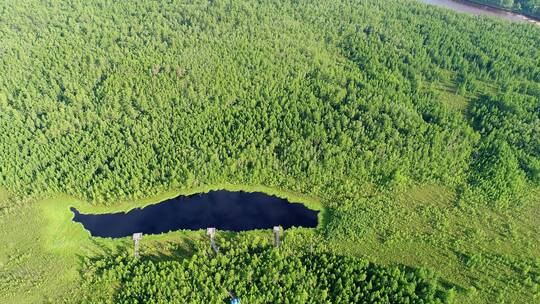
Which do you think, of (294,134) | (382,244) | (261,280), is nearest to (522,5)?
(294,134)

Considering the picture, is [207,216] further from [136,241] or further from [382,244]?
[382,244]

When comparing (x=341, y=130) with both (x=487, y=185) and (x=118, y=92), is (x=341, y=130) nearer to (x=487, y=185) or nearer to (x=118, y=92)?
(x=487, y=185)

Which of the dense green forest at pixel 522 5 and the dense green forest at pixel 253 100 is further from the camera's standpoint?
the dense green forest at pixel 522 5

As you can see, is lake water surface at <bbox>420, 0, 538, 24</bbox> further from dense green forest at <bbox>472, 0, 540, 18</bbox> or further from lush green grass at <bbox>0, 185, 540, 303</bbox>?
lush green grass at <bbox>0, 185, 540, 303</bbox>

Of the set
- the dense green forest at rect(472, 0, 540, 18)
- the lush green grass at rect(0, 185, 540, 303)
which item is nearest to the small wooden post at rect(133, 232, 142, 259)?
the lush green grass at rect(0, 185, 540, 303)

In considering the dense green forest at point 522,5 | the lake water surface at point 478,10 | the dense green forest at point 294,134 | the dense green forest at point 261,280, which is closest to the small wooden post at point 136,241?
the dense green forest at point 261,280

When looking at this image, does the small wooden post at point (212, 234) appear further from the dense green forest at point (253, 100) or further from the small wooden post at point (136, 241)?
the dense green forest at point (253, 100)
